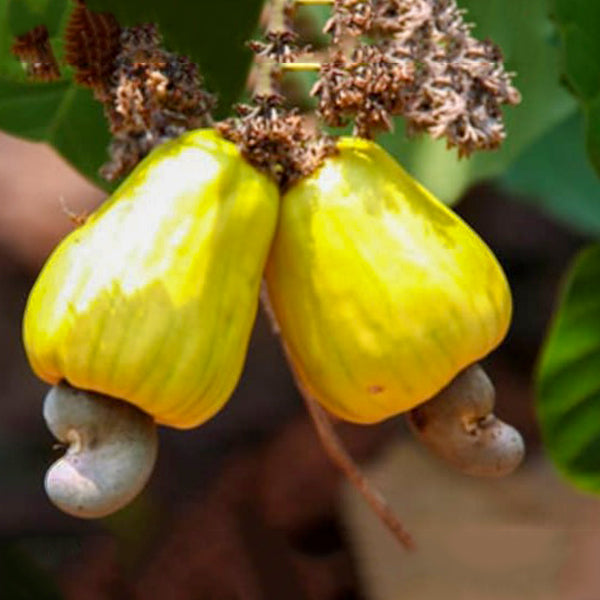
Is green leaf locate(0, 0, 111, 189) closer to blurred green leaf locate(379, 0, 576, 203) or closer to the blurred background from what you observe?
blurred green leaf locate(379, 0, 576, 203)

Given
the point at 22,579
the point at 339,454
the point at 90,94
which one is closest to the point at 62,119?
the point at 90,94

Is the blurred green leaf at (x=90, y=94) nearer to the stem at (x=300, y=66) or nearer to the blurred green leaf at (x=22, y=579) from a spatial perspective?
the stem at (x=300, y=66)

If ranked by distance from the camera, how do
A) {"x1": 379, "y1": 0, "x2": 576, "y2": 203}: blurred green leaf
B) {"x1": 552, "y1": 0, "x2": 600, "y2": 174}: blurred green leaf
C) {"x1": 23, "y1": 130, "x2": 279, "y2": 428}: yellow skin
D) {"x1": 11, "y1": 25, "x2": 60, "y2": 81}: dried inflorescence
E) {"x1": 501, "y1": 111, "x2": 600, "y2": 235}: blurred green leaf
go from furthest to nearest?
{"x1": 501, "y1": 111, "x2": 600, "y2": 235}: blurred green leaf → {"x1": 379, "y1": 0, "x2": 576, "y2": 203}: blurred green leaf → {"x1": 552, "y1": 0, "x2": 600, "y2": 174}: blurred green leaf → {"x1": 11, "y1": 25, "x2": 60, "y2": 81}: dried inflorescence → {"x1": 23, "y1": 130, "x2": 279, "y2": 428}: yellow skin

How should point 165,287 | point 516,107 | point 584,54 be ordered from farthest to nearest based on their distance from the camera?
point 516,107 < point 584,54 < point 165,287

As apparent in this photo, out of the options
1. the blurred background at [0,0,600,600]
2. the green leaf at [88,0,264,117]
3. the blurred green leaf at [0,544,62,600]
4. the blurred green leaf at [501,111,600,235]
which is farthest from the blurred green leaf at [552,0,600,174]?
the blurred green leaf at [0,544,62,600]

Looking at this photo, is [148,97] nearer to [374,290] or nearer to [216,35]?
[374,290]
